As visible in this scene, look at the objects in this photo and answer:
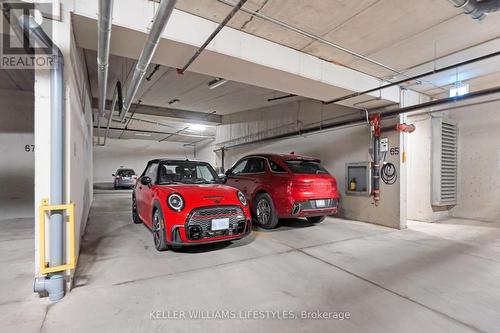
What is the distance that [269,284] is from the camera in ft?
8.13

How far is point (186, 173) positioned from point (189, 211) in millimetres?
1200

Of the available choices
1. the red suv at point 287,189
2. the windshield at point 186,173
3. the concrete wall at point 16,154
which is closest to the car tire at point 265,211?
the red suv at point 287,189

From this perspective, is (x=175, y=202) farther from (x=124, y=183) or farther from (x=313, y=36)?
(x=124, y=183)

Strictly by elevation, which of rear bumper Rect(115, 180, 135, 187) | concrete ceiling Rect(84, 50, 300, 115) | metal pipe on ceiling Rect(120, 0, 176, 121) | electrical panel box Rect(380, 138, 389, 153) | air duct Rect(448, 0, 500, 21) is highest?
concrete ceiling Rect(84, 50, 300, 115)

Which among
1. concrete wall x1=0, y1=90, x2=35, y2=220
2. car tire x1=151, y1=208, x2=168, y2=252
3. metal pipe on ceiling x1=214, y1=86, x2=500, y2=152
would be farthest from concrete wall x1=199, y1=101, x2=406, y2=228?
concrete wall x1=0, y1=90, x2=35, y2=220

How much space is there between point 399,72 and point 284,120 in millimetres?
3832

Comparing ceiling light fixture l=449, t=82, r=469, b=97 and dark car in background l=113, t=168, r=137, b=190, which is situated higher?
ceiling light fixture l=449, t=82, r=469, b=97

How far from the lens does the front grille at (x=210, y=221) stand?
316cm

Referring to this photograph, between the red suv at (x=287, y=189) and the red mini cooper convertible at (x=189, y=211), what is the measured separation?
3.84 feet

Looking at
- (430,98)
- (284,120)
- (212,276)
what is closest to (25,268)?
(212,276)

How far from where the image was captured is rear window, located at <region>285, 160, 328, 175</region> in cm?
488

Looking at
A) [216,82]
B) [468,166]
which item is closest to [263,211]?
[216,82]

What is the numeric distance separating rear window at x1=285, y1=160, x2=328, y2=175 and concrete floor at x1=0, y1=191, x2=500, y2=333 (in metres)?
1.33

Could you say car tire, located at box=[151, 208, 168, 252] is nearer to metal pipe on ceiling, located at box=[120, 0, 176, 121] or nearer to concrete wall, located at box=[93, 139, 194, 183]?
metal pipe on ceiling, located at box=[120, 0, 176, 121]
